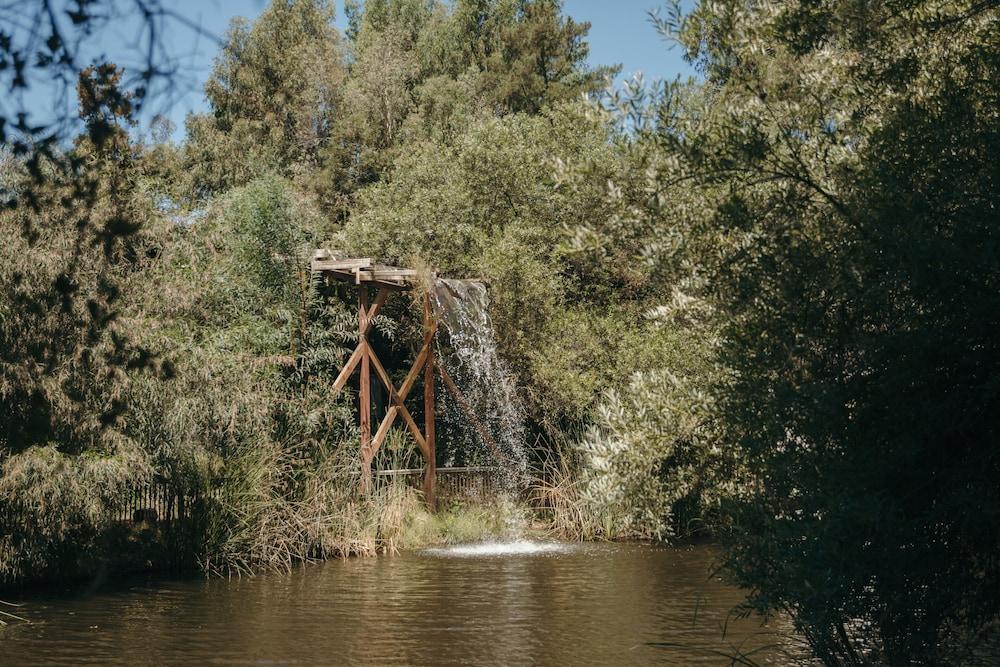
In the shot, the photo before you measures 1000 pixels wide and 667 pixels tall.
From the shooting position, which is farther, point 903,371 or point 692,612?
point 692,612

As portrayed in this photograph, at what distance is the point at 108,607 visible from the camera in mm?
11039

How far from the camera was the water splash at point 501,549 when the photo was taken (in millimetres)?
14664

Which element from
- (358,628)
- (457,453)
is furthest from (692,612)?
(457,453)

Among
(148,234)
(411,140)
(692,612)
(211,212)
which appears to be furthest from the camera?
(411,140)

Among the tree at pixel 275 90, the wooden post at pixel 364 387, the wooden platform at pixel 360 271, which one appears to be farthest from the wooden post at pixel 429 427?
the tree at pixel 275 90

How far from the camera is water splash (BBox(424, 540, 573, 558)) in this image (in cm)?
1466

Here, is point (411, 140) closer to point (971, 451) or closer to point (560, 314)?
point (560, 314)

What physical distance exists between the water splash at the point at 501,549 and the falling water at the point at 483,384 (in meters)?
1.63

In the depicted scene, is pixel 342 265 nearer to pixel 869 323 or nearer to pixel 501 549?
pixel 501 549

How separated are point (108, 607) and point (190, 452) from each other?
2119 mm

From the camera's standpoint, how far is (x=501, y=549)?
15.1 meters

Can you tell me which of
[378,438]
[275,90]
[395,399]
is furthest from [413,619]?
[275,90]

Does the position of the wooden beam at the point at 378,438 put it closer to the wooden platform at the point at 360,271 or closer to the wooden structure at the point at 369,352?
the wooden structure at the point at 369,352

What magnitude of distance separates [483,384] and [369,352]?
101 inches
